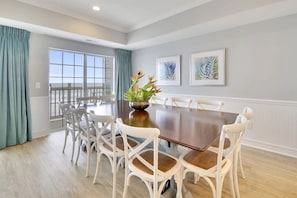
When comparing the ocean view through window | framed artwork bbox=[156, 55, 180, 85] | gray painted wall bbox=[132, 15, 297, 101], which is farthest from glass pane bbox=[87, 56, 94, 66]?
gray painted wall bbox=[132, 15, 297, 101]

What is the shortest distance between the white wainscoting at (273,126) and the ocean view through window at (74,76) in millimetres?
3652

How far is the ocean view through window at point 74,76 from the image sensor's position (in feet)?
14.4

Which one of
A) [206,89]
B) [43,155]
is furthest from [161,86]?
[43,155]

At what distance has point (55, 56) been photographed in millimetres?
A: 4324

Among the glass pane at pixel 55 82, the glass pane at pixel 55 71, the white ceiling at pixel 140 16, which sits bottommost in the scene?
the glass pane at pixel 55 82

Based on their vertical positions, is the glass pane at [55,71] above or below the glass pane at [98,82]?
above

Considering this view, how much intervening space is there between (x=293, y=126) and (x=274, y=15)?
1795mm

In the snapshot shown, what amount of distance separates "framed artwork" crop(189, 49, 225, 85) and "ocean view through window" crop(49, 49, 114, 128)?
2.57 m

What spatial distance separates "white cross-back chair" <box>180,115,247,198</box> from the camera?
4.36ft

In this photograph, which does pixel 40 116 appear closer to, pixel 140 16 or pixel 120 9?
pixel 120 9

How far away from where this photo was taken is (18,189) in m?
1.99

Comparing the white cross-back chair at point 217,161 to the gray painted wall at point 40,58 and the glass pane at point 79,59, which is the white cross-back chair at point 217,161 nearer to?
the gray painted wall at point 40,58

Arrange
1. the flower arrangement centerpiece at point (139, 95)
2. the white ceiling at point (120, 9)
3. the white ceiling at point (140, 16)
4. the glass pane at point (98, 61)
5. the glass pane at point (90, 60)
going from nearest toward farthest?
the flower arrangement centerpiece at point (139, 95) → the white ceiling at point (140, 16) → the white ceiling at point (120, 9) → the glass pane at point (90, 60) → the glass pane at point (98, 61)

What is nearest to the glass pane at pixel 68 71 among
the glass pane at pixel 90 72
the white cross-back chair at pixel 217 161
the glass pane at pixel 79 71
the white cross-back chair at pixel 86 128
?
the glass pane at pixel 79 71
